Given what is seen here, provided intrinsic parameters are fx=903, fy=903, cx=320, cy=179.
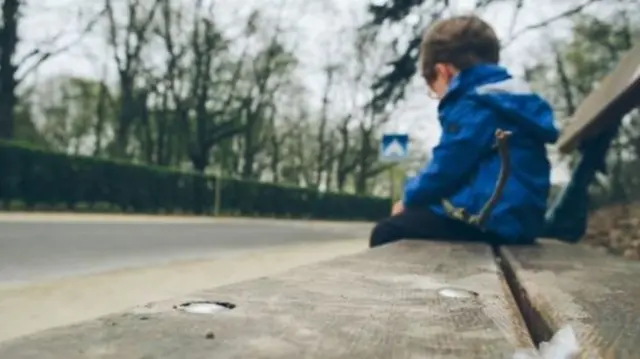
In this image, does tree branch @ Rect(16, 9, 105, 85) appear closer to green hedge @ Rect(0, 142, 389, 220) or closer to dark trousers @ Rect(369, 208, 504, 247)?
green hedge @ Rect(0, 142, 389, 220)

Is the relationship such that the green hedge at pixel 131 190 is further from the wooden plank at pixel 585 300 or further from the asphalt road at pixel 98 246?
the wooden plank at pixel 585 300

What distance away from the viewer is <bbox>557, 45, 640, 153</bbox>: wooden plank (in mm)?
3329

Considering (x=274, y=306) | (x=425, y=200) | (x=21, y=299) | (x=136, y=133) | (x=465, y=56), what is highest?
(x=136, y=133)

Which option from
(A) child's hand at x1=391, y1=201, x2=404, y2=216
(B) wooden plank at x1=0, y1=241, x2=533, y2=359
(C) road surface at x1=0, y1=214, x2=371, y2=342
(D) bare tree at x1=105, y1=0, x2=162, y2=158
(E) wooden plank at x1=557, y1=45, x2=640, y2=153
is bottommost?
(C) road surface at x1=0, y1=214, x2=371, y2=342

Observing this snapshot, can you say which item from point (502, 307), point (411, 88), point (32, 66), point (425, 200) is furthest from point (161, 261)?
point (32, 66)

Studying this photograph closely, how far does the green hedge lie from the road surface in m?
6.77

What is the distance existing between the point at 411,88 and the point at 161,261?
14.5 feet

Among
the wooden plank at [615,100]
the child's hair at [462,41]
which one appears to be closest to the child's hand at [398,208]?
the child's hair at [462,41]

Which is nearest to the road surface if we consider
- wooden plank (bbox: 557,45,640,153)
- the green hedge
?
wooden plank (bbox: 557,45,640,153)

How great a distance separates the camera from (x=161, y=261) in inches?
375

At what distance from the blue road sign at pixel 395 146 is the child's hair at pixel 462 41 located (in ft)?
48.7

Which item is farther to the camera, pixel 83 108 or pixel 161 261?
pixel 83 108

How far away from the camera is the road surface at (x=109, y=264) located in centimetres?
560

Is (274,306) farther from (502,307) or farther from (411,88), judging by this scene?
(411,88)
